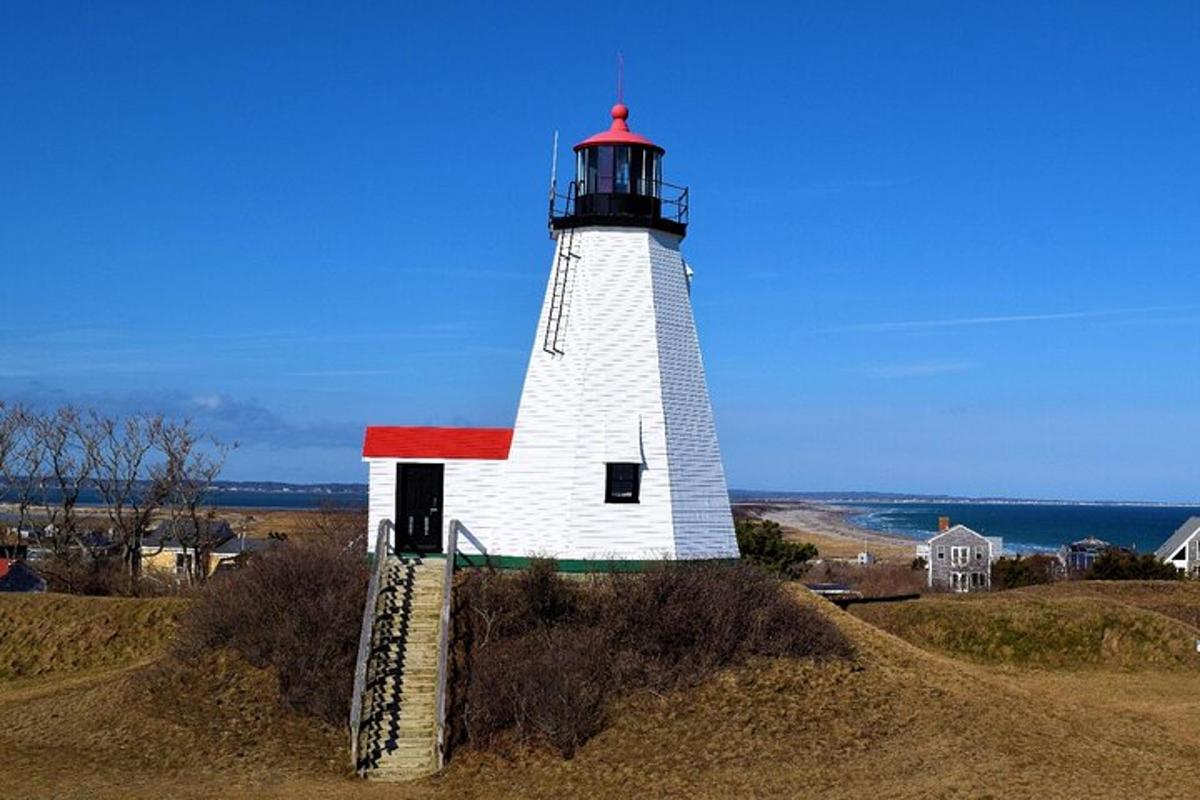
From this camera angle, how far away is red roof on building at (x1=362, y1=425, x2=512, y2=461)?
24234 millimetres

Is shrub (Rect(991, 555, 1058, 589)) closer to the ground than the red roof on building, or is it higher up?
closer to the ground

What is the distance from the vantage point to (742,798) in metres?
16.9

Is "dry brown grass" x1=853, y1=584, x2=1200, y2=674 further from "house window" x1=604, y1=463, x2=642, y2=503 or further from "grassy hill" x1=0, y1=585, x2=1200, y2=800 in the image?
"house window" x1=604, y1=463, x2=642, y2=503

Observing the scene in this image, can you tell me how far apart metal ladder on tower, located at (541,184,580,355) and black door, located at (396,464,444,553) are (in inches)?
130

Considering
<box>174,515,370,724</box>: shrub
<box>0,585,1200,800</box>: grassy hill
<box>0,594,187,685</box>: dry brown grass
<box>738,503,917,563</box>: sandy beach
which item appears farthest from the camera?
<box>738,503,917,563</box>: sandy beach

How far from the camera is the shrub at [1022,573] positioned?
50.3m

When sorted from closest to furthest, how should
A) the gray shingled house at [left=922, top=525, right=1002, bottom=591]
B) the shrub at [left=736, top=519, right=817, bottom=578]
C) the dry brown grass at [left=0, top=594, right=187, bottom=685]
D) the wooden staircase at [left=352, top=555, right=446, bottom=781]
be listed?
the wooden staircase at [left=352, top=555, right=446, bottom=781]
the dry brown grass at [left=0, top=594, right=187, bottom=685]
the shrub at [left=736, top=519, right=817, bottom=578]
the gray shingled house at [left=922, top=525, right=1002, bottom=591]

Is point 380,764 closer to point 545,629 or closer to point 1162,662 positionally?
point 545,629

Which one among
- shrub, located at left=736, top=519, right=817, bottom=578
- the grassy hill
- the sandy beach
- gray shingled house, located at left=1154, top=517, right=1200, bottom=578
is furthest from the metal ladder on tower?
the sandy beach

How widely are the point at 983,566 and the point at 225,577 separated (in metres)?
46.5

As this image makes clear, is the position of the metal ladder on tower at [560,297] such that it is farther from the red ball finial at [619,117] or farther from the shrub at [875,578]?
the shrub at [875,578]

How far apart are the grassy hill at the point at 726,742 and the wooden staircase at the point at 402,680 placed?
0.50 metres

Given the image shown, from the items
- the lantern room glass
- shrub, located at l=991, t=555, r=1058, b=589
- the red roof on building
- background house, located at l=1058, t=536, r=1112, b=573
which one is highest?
the lantern room glass

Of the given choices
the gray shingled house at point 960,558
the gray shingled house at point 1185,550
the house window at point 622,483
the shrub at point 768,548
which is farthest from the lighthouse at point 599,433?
the gray shingled house at point 1185,550
